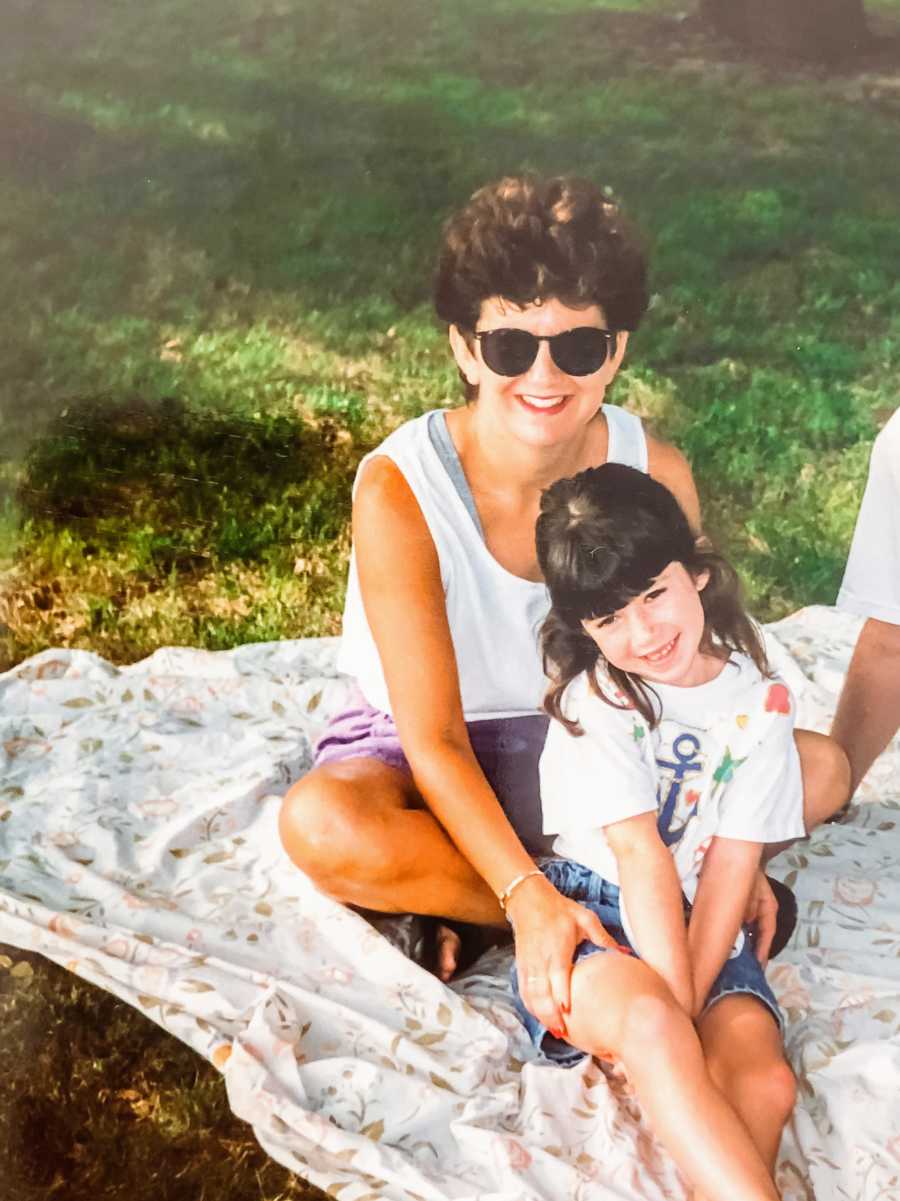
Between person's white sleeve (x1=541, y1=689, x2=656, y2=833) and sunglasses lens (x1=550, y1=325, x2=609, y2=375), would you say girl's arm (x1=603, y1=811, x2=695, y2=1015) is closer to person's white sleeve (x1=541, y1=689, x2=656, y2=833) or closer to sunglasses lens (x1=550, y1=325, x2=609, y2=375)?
person's white sleeve (x1=541, y1=689, x2=656, y2=833)

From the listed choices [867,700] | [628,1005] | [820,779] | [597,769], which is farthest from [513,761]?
[867,700]

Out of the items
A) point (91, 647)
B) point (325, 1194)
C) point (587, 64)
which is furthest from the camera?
point (91, 647)

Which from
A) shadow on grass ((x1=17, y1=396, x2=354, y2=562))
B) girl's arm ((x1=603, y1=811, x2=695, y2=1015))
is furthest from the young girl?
shadow on grass ((x1=17, y1=396, x2=354, y2=562))

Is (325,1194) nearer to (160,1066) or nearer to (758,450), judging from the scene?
(160,1066)

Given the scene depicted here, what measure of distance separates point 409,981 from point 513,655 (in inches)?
18.5

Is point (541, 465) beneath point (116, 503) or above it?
above

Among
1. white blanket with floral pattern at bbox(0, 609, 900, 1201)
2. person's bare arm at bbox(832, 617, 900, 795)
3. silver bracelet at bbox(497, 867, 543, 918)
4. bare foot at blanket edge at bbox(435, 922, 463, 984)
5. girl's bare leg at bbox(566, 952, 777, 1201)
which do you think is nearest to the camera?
girl's bare leg at bbox(566, 952, 777, 1201)

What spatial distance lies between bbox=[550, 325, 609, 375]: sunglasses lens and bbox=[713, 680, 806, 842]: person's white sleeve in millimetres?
480

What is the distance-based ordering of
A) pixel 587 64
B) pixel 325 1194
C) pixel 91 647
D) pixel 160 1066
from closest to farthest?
pixel 325 1194
pixel 160 1066
pixel 587 64
pixel 91 647

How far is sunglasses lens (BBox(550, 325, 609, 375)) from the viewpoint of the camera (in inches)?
73.4

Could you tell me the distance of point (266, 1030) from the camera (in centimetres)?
184

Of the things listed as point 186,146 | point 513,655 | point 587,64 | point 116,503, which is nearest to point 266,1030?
point 513,655

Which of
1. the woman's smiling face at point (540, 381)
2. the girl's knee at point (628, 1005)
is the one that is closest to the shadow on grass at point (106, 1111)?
the girl's knee at point (628, 1005)

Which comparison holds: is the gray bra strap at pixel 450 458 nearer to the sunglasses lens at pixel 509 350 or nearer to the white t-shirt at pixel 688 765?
the sunglasses lens at pixel 509 350
